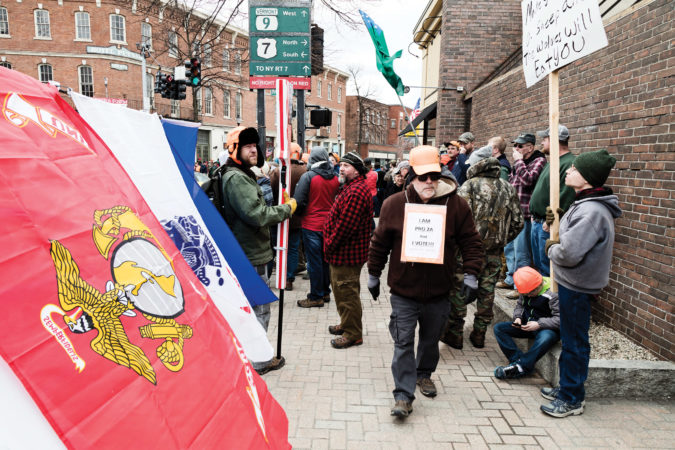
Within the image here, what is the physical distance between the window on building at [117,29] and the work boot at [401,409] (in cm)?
3390

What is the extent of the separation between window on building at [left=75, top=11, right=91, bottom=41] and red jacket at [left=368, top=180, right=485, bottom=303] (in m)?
33.8

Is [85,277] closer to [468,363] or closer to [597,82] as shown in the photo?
[468,363]

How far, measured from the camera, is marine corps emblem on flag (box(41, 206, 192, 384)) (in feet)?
3.59

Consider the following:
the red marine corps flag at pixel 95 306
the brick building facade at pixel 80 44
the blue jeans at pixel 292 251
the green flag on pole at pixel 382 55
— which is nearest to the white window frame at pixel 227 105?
the brick building facade at pixel 80 44

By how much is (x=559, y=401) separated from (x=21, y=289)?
362 cm

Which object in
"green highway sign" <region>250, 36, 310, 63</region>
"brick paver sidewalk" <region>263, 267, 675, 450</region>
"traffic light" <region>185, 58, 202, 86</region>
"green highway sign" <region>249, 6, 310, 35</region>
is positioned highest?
"traffic light" <region>185, 58, 202, 86</region>

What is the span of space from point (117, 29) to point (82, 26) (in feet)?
7.17

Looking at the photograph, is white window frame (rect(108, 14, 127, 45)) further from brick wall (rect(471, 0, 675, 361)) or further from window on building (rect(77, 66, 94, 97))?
brick wall (rect(471, 0, 675, 361))

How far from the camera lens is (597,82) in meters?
4.97

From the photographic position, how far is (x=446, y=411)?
11.4ft

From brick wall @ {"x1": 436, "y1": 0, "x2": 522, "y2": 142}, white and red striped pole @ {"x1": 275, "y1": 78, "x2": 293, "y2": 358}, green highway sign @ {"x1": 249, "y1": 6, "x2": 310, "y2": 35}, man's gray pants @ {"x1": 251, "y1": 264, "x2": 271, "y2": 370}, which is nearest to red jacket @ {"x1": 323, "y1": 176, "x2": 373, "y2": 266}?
white and red striped pole @ {"x1": 275, "y1": 78, "x2": 293, "y2": 358}

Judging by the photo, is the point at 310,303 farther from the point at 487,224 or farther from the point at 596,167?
the point at 596,167

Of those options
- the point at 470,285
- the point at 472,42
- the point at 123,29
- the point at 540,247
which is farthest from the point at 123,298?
the point at 123,29

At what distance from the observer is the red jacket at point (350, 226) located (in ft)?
14.6
